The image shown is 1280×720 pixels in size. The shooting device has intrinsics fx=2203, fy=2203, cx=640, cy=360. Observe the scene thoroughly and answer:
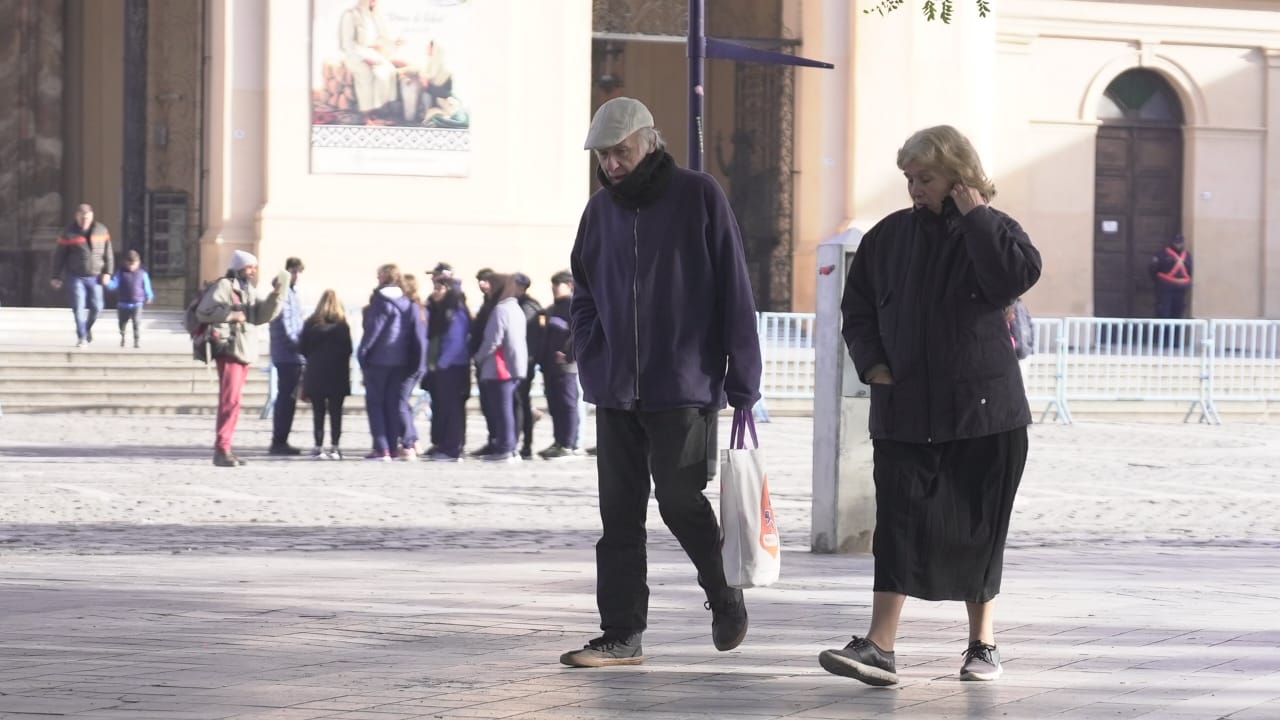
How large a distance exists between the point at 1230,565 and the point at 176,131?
27075 mm

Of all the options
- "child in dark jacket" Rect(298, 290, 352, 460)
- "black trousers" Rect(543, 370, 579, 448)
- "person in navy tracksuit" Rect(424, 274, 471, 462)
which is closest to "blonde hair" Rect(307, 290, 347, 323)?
"child in dark jacket" Rect(298, 290, 352, 460)

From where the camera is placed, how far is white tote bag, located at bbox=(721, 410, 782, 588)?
652 cm

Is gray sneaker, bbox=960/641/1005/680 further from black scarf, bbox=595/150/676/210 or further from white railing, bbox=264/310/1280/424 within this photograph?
white railing, bbox=264/310/1280/424

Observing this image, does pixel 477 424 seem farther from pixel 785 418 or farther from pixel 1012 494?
pixel 1012 494

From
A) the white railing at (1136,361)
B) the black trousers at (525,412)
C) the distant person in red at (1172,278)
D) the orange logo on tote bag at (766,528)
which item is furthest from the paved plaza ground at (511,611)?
the distant person in red at (1172,278)

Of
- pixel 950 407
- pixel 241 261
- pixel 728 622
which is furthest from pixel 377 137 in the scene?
pixel 950 407

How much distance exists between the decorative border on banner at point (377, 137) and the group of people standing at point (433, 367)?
28.7ft

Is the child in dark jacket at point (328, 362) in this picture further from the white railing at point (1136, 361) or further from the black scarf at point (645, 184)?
the black scarf at point (645, 184)

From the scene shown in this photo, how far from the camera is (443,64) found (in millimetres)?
26547

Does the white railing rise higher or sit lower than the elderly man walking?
lower

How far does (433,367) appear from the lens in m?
17.6

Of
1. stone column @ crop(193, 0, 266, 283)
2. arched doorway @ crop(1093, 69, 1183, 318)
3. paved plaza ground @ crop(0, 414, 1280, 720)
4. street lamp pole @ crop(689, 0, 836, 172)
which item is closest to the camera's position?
paved plaza ground @ crop(0, 414, 1280, 720)

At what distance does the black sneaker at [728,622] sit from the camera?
6.57 meters

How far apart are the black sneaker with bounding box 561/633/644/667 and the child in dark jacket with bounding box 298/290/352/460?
1095cm
